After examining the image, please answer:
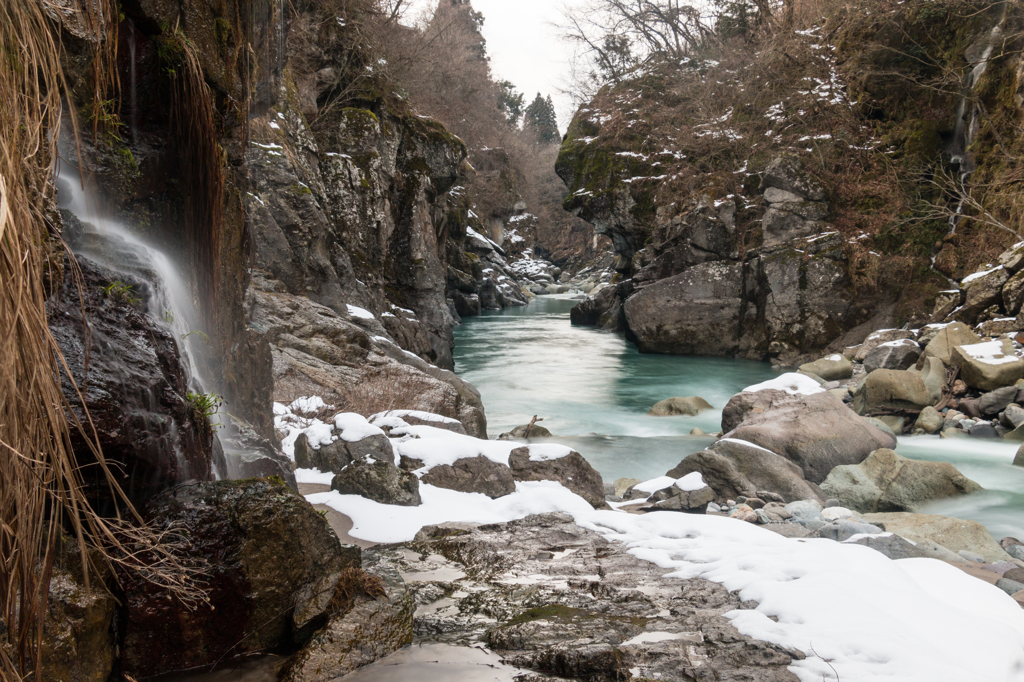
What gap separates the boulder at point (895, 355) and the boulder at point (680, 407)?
10.9 ft

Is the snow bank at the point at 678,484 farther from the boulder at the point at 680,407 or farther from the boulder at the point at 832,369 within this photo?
the boulder at the point at 832,369

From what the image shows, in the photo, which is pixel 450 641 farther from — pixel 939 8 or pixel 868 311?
pixel 939 8

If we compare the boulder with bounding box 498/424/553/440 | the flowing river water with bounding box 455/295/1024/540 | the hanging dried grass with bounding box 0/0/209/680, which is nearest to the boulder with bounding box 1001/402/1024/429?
the flowing river water with bounding box 455/295/1024/540

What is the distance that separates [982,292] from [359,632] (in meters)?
13.8

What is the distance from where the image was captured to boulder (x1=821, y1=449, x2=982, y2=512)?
664 cm

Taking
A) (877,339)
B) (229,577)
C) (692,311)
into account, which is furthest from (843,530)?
(692,311)

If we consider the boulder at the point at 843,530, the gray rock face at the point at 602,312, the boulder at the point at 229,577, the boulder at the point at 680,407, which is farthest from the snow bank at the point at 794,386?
the gray rock face at the point at 602,312

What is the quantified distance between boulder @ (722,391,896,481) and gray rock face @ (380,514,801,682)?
4833mm

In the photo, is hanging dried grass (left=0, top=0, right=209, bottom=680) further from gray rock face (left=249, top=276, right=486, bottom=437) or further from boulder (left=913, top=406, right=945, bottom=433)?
boulder (left=913, top=406, right=945, bottom=433)

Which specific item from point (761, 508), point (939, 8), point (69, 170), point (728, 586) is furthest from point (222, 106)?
point (939, 8)

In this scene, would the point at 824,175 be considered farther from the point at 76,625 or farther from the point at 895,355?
the point at 76,625

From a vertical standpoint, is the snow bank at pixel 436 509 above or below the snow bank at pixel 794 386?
below

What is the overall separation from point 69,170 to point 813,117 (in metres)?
18.5

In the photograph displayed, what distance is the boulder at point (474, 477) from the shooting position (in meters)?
4.98
